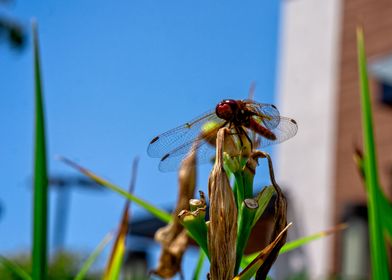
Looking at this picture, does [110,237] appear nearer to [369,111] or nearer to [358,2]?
[369,111]

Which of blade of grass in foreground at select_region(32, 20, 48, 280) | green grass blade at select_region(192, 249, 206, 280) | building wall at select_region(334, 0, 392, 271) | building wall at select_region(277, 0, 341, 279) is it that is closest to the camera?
blade of grass in foreground at select_region(32, 20, 48, 280)

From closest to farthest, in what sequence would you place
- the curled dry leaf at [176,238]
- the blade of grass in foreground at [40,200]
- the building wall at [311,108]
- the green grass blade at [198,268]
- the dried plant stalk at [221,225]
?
the dried plant stalk at [221,225]
the blade of grass in foreground at [40,200]
the green grass blade at [198,268]
the curled dry leaf at [176,238]
the building wall at [311,108]

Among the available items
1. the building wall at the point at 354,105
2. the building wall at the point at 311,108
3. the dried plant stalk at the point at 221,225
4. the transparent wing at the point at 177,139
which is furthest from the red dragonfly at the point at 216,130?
the building wall at the point at 311,108

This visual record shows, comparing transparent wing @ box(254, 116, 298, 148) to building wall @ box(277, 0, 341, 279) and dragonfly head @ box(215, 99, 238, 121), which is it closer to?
A: dragonfly head @ box(215, 99, 238, 121)

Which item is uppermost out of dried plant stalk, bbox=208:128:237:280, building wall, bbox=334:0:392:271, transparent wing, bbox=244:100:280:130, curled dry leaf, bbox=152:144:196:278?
building wall, bbox=334:0:392:271

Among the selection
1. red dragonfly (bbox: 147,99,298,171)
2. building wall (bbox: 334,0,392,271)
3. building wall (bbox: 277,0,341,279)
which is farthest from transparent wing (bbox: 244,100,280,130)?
building wall (bbox: 277,0,341,279)

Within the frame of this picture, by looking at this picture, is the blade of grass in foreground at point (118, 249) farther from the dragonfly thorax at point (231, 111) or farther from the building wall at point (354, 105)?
the building wall at point (354, 105)

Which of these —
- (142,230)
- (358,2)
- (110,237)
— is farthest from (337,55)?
(110,237)

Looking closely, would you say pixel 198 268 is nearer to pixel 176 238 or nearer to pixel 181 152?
pixel 176 238
